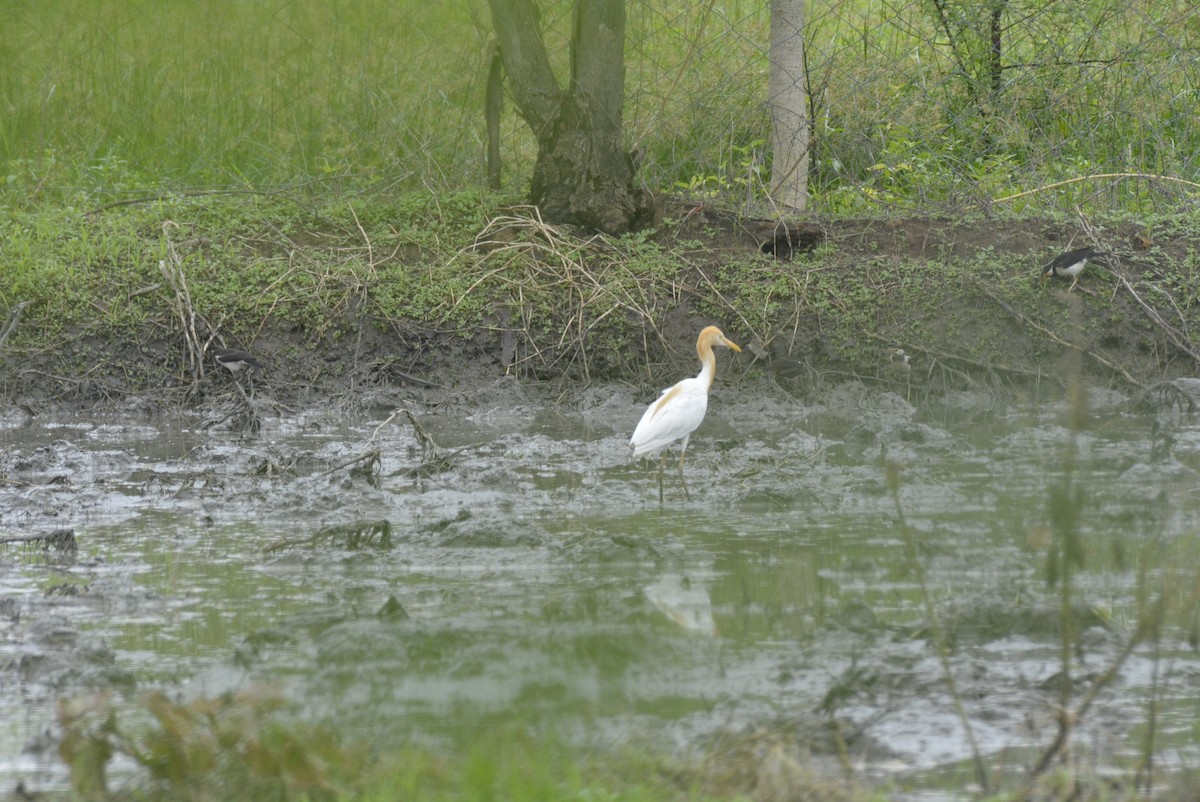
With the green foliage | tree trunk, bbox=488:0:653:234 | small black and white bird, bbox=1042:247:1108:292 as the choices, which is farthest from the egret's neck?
the green foliage

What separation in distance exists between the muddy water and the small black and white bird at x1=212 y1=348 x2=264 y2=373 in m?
0.82

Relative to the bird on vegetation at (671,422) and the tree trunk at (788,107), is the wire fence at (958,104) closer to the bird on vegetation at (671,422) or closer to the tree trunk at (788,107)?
the tree trunk at (788,107)

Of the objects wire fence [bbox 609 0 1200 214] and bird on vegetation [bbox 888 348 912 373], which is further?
wire fence [bbox 609 0 1200 214]

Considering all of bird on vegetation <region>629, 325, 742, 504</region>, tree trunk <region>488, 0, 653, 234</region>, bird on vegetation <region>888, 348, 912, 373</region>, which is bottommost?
bird on vegetation <region>629, 325, 742, 504</region>

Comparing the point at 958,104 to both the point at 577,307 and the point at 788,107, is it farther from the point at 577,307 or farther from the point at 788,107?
the point at 577,307

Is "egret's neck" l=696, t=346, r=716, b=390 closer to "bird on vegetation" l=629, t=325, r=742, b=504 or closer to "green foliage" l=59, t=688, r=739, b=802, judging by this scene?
"bird on vegetation" l=629, t=325, r=742, b=504

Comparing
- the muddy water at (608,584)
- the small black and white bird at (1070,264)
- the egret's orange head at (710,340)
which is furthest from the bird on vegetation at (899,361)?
the egret's orange head at (710,340)

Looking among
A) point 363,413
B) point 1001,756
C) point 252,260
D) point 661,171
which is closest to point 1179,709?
point 1001,756

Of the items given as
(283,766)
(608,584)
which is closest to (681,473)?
(608,584)

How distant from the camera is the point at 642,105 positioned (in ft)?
38.8

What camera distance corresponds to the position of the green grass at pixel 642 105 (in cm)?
1173

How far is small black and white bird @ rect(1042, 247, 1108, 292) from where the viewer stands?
9.59 metres

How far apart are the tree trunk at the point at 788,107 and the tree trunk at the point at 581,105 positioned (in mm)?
1330

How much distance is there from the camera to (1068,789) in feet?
9.62
